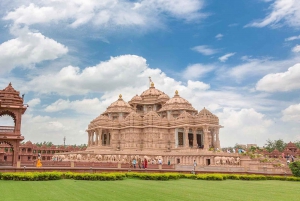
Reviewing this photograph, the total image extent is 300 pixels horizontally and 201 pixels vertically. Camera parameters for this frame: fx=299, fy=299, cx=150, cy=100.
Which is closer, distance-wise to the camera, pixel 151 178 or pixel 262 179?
pixel 151 178

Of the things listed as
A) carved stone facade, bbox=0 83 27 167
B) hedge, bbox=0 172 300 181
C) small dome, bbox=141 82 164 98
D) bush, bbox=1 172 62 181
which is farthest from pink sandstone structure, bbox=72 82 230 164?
bush, bbox=1 172 62 181

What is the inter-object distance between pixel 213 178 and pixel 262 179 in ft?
17.6

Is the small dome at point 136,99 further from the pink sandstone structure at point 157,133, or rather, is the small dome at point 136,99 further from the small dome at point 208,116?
the small dome at point 208,116

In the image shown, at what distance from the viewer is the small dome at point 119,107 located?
52.2 m

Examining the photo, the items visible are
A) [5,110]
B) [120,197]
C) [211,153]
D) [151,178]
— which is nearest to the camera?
[120,197]

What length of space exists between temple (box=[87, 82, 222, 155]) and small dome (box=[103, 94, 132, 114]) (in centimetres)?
18

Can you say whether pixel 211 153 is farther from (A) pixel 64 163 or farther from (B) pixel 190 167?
(A) pixel 64 163

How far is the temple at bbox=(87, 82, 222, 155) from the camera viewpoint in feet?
145

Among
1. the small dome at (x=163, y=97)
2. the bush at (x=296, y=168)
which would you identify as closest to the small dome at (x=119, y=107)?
the small dome at (x=163, y=97)

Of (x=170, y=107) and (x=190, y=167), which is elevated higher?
(x=170, y=107)

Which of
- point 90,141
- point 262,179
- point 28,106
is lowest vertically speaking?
point 262,179

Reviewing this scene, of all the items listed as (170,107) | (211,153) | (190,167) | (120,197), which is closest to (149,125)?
(170,107)

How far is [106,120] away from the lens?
48.9 metres

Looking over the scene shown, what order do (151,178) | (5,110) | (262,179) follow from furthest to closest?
(5,110), (262,179), (151,178)
